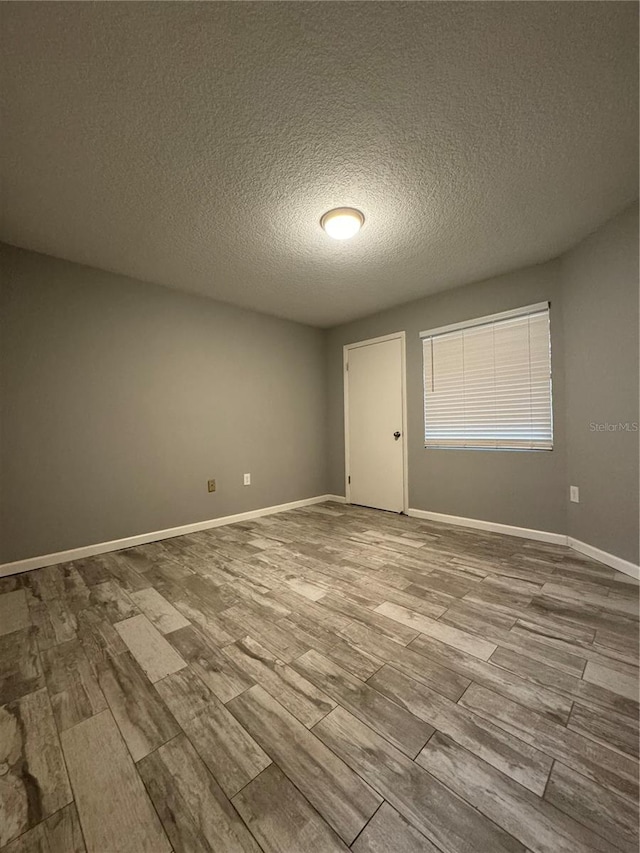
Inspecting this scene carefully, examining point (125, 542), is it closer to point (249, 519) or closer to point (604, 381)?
point (249, 519)

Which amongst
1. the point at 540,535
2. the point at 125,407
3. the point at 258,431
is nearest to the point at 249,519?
the point at 258,431

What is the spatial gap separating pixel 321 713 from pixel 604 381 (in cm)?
264

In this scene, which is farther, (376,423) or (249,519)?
(376,423)

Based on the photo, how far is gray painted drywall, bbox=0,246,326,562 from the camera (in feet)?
7.62

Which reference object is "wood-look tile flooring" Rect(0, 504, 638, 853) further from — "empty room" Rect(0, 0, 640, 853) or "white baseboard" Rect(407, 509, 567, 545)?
"white baseboard" Rect(407, 509, 567, 545)

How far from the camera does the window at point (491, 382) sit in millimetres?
2738

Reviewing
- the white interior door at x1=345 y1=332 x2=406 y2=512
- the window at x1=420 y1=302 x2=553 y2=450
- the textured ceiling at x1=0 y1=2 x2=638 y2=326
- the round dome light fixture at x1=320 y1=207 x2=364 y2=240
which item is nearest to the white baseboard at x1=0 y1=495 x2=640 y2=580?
the white interior door at x1=345 y1=332 x2=406 y2=512

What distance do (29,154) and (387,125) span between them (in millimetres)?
1727

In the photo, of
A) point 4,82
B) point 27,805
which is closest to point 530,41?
point 4,82

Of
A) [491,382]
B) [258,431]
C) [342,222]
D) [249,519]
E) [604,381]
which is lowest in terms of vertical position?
[249,519]

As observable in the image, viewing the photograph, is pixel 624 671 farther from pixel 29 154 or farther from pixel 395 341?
pixel 29 154

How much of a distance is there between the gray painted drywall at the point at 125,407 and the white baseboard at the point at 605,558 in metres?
2.83

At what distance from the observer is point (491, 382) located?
Result: 2992 mm

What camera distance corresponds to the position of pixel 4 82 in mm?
1244
